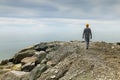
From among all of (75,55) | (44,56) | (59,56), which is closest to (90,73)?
(75,55)

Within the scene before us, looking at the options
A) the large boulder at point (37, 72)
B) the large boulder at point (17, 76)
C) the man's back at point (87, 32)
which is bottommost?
the large boulder at point (17, 76)

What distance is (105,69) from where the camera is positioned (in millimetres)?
32000

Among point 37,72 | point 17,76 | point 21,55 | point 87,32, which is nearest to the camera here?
point 37,72

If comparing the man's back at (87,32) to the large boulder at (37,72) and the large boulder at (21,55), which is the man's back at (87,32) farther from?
the large boulder at (21,55)

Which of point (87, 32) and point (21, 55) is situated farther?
point (21, 55)

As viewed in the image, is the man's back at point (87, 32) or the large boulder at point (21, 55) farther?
the large boulder at point (21, 55)

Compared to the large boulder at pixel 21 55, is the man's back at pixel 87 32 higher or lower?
higher

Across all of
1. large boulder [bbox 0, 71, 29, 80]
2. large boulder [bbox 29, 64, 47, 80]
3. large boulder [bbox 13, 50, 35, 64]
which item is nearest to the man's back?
large boulder [bbox 29, 64, 47, 80]

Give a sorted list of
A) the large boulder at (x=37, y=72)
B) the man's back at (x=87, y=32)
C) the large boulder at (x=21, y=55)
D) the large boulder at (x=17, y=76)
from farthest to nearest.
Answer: the large boulder at (x=21, y=55) → the man's back at (x=87, y=32) → the large boulder at (x=17, y=76) → the large boulder at (x=37, y=72)

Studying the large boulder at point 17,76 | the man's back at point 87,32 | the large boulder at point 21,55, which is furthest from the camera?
the large boulder at point 21,55

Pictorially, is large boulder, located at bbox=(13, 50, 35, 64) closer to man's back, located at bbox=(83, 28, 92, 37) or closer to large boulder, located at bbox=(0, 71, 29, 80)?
large boulder, located at bbox=(0, 71, 29, 80)

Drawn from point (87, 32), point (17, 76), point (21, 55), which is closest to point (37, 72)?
point (17, 76)

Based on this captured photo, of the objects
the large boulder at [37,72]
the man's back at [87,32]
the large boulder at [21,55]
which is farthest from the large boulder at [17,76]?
the large boulder at [21,55]

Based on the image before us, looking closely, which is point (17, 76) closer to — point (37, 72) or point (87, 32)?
point (37, 72)
